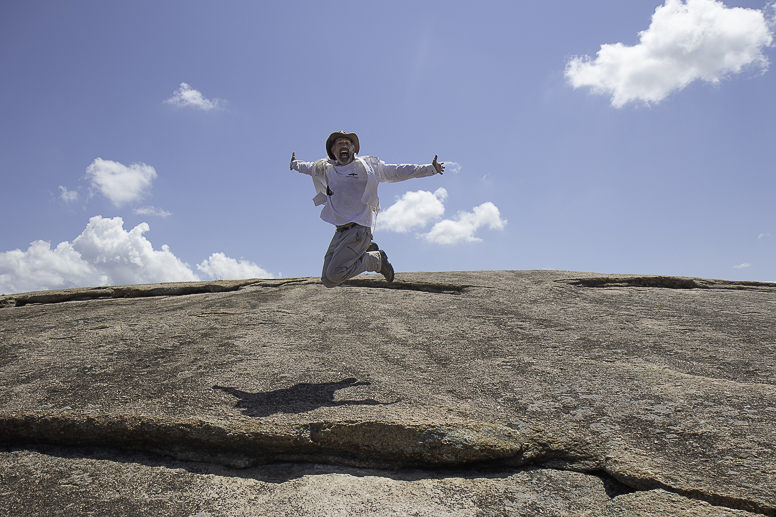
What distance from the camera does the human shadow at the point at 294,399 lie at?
2.93 metres

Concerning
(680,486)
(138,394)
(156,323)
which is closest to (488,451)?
(680,486)

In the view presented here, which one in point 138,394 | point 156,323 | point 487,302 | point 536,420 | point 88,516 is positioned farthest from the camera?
point 487,302

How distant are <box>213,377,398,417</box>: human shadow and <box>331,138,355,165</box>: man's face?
2442 millimetres

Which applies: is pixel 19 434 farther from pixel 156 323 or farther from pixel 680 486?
pixel 680 486

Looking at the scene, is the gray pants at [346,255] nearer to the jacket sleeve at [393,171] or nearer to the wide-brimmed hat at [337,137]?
the jacket sleeve at [393,171]

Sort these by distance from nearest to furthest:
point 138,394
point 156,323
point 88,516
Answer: point 88,516
point 138,394
point 156,323

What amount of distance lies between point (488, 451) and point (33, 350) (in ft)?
13.3

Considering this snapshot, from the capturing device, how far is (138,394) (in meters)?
3.24

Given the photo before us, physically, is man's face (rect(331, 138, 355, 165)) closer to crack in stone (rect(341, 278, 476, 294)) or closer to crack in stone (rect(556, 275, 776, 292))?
crack in stone (rect(341, 278, 476, 294))

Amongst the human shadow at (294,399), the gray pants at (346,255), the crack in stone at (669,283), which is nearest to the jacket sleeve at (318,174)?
the gray pants at (346,255)

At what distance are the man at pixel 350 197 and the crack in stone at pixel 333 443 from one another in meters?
2.19

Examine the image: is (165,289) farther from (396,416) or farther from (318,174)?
(396,416)

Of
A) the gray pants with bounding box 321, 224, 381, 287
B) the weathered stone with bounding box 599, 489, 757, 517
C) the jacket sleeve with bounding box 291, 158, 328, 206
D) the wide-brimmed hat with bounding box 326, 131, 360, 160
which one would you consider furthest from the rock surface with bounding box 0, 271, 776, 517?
the wide-brimmed hat with bounding box 326, 131, 360, 160

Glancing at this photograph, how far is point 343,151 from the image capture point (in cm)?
496
